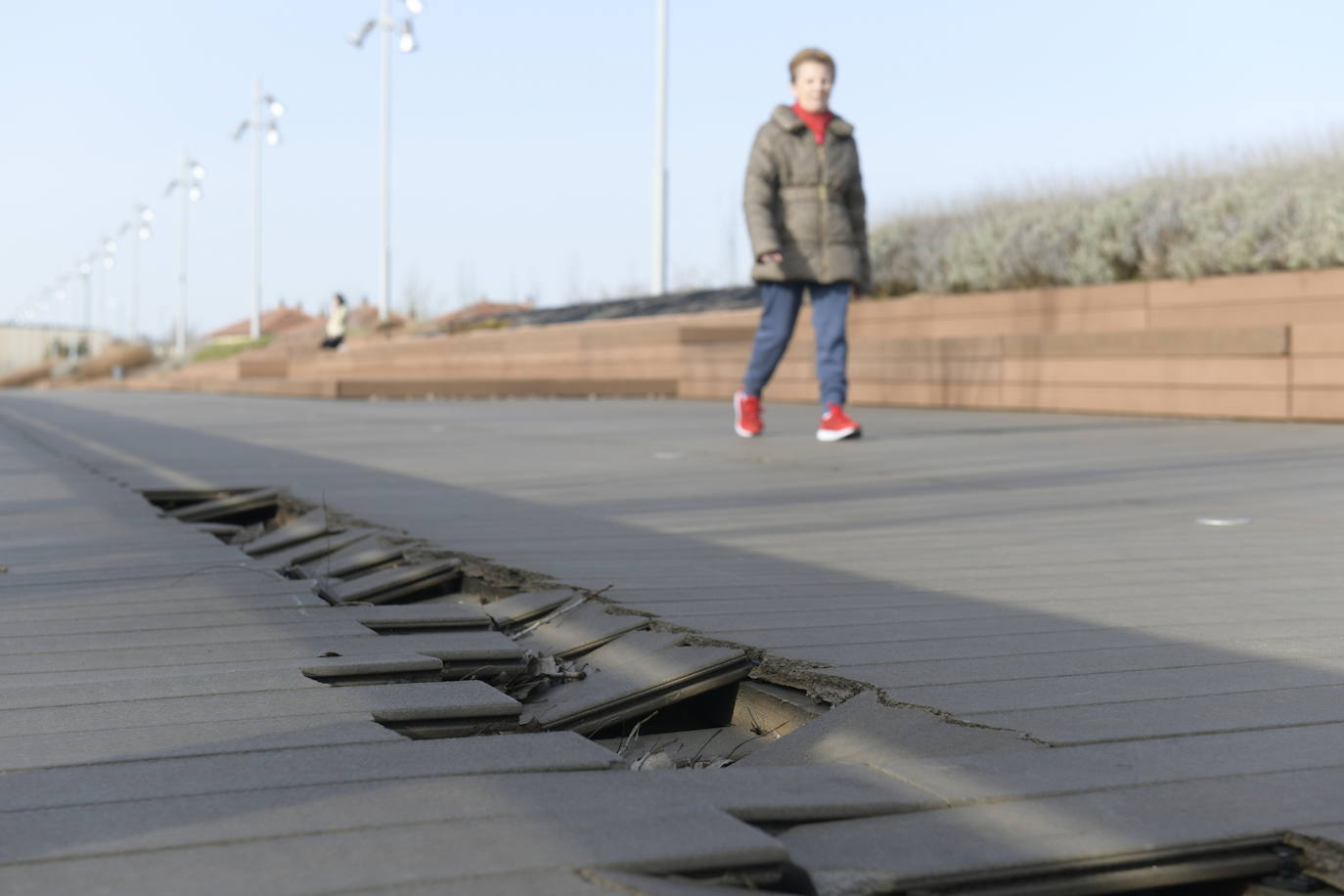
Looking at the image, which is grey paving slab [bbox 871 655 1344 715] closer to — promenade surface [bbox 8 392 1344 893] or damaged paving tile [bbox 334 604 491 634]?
promenade surface [bbox 8 392 1344 893]

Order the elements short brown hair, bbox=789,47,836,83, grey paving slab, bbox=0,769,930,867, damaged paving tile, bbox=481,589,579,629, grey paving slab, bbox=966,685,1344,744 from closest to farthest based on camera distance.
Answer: grey paving slab, bbox=0,769,930,867 < grey paving slab, bbox=966,685,1344,744 < damaged paving tile, bbox=481,589,579,629 < short brown hair, bbox=789,47,836,83

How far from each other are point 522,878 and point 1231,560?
264 centimetres

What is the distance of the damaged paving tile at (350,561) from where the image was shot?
3.71 m

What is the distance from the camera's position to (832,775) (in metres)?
1.70

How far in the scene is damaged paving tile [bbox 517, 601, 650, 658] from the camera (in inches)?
105

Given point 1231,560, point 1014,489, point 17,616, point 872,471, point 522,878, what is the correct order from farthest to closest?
point 872,471
point 1014,489
point 1231,560
point 17,616
point 522,878

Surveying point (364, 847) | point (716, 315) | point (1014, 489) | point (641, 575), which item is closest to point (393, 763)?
point (364, 847)

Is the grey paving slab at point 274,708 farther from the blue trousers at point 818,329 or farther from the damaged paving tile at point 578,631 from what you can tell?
the blue trousers at point 818,329

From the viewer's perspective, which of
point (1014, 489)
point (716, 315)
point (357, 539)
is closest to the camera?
point (357, 539)

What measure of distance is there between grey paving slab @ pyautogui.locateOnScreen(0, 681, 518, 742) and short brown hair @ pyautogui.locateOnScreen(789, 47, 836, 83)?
244 inches

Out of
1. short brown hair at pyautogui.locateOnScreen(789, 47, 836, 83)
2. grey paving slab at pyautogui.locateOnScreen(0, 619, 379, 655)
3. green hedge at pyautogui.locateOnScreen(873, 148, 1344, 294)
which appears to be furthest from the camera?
green hedge at pyautogui.locateOnScreen(873, 148, 1344, 294)

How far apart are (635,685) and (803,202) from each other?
598 cm

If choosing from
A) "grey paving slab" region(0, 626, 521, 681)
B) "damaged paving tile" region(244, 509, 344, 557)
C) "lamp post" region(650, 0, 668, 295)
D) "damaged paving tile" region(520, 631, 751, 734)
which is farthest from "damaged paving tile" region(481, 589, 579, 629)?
"lamp post" region(650, 0, 668, 295)

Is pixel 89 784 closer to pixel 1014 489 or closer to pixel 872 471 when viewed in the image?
pixel 1014 489
